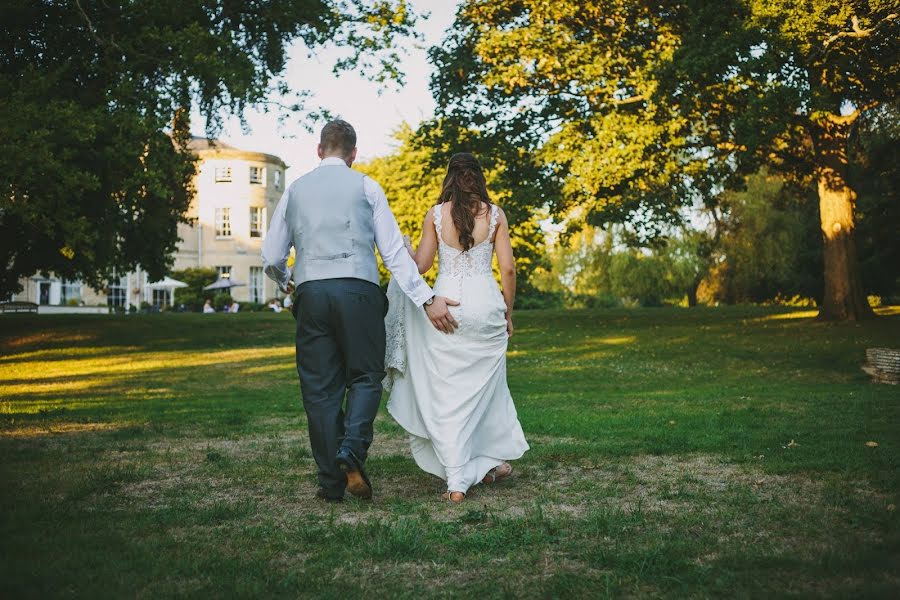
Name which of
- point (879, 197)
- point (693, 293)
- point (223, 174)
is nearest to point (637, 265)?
point (693, 293)

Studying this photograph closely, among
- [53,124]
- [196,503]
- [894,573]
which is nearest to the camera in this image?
[894,573]

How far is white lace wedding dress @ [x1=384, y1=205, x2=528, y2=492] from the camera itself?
19.5ft

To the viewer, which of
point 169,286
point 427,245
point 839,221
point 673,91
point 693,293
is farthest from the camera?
point 169,286

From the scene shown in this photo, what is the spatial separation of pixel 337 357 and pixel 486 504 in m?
1.40

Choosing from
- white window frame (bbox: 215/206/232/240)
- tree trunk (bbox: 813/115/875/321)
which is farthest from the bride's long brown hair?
white window frame (bbox: 215/206/232/240)

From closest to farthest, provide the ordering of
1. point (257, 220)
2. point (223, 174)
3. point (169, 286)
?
point (169, 286) → point (223, 174) → point (257, 220)

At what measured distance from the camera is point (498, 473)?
6188mm

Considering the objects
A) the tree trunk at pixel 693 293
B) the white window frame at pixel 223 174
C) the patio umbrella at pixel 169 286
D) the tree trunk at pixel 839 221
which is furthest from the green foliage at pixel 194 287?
the tree trunk at pixel 839 221

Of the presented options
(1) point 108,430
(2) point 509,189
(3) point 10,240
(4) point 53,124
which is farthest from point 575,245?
(1) point 108,430

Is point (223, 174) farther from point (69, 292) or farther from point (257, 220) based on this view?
point (69, 292)

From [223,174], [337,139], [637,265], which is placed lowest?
[337,139]

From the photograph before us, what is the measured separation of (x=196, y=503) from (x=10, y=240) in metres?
19.7

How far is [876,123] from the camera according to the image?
1097 inches

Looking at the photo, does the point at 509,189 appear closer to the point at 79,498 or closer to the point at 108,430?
the point at 108,430
